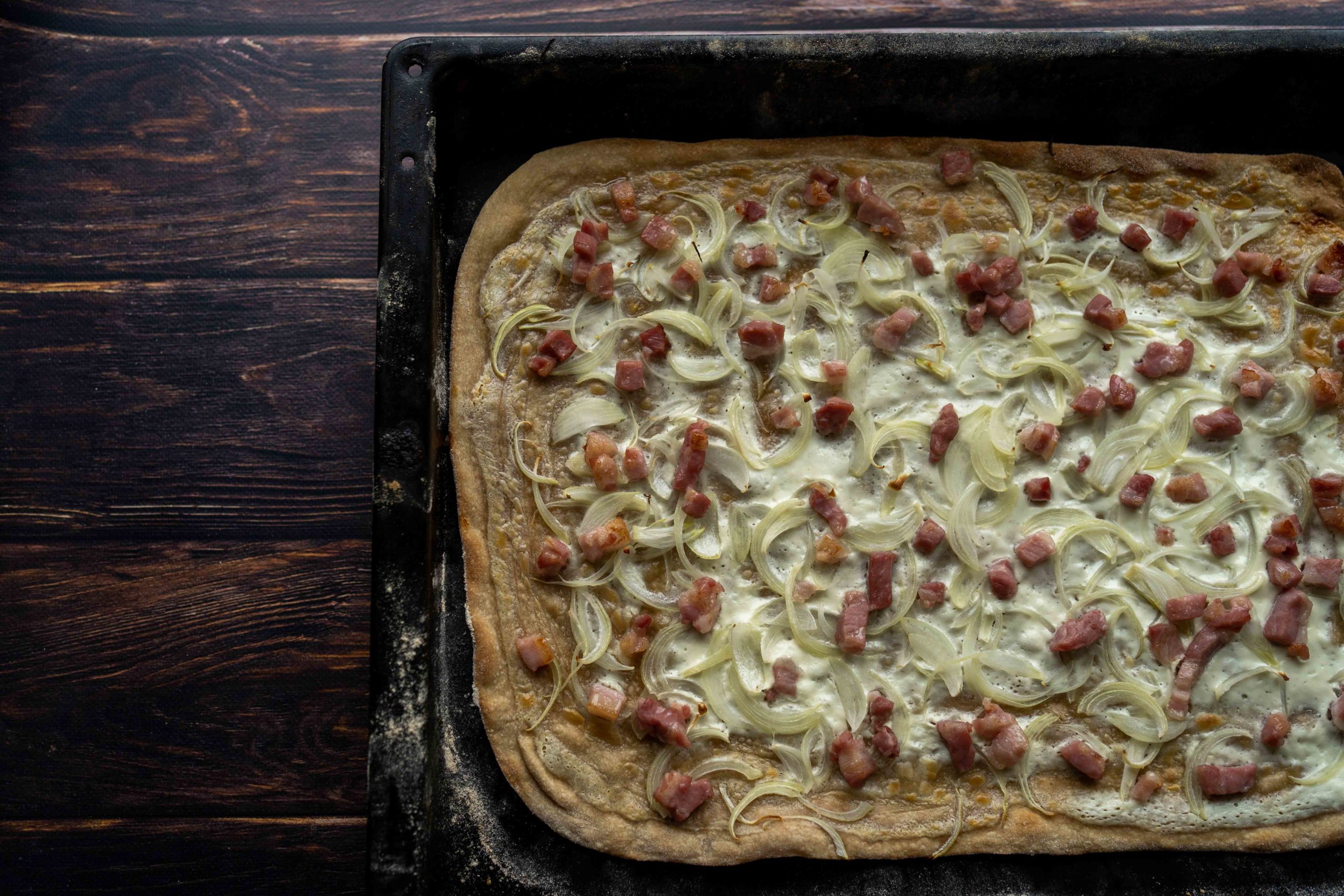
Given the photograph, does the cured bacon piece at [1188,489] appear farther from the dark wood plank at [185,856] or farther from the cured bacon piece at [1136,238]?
the dark wood plank at [185,856]

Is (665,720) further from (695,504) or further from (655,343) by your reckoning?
(655,343)

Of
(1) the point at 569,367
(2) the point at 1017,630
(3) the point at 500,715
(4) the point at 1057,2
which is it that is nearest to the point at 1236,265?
(4) the point at 1057,2

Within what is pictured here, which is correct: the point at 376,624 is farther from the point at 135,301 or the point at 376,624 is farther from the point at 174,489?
the point at 135,301

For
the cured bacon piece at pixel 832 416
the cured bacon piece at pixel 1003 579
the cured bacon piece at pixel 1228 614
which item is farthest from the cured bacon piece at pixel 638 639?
the cured bacon piece at pixel 1228 614

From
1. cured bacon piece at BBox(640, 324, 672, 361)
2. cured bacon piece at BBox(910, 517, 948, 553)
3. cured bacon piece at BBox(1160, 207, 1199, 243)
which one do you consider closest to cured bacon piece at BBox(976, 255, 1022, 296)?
cured bacon piece at BBox(1160, 207, 1199, 243)

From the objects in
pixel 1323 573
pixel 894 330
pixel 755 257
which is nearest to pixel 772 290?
pixel 755 257

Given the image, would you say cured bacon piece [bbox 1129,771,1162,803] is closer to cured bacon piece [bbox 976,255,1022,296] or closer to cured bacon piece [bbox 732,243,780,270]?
cured bacon piece [bbox 976,255,1022,296]
